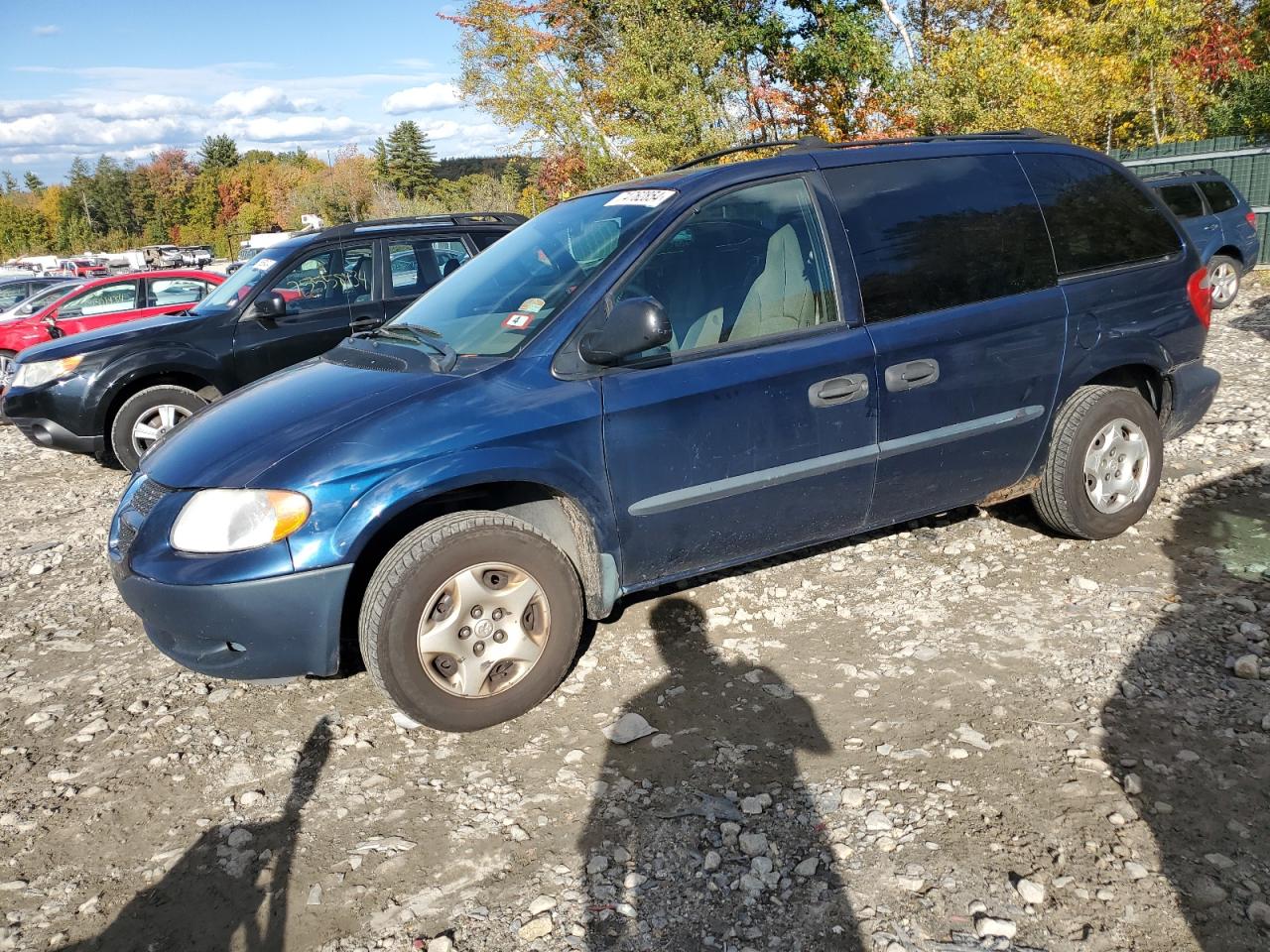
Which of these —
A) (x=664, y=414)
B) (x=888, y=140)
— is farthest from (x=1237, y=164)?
(x=664, y=414)

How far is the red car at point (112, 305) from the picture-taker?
1248 cm

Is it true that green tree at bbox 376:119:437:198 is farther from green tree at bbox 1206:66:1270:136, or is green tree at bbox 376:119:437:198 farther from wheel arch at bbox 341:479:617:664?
wheel arch at bbox 341:479:617:664

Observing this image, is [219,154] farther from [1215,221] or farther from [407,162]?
[1215,221]

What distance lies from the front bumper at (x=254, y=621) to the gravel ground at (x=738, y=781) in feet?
1.27

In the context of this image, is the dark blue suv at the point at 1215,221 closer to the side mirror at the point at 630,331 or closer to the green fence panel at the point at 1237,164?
the green fence panel at the point at 1237,164

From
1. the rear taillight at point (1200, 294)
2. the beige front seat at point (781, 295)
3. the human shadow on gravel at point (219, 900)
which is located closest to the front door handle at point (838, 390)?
the beige front seat at point (781, 295)

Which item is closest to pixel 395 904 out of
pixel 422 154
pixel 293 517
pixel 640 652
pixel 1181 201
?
pixel 293 517

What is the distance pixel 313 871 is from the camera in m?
2.83

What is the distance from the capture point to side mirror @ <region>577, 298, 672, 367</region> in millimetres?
3406

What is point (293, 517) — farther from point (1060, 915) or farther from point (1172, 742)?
point (1172, 742)

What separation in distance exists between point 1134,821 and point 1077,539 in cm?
237

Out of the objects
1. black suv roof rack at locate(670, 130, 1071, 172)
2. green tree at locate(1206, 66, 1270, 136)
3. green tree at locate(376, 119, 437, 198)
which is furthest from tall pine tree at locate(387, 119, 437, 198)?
black suv roof rack at locate(670, 130, 1071, 172)

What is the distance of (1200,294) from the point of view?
4.82m

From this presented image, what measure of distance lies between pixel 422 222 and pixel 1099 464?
18.5 feet
